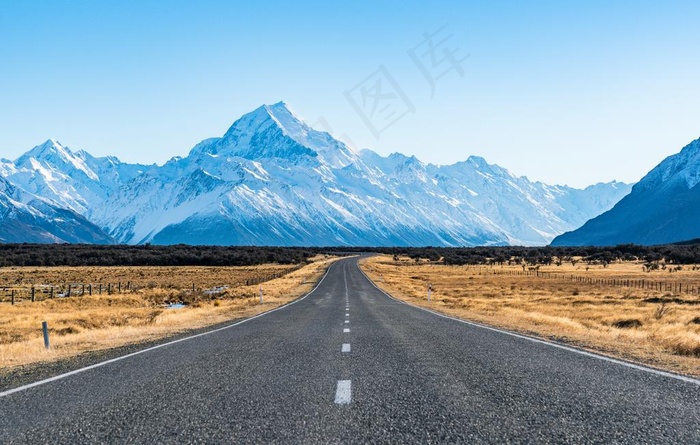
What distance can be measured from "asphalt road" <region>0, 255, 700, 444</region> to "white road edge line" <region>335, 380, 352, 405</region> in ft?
0.06

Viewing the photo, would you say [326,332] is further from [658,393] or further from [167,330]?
[658,393]

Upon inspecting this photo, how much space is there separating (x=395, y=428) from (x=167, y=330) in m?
15.0

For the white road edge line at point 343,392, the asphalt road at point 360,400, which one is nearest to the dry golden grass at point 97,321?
the asphalt road at point 360,400

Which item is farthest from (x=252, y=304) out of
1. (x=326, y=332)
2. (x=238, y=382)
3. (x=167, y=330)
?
(x=238, y=382)

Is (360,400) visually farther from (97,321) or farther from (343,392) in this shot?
(97,321)

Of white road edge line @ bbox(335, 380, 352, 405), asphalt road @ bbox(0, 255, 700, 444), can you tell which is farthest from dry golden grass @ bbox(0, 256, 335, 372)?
white road edge line @ bbox(335, 380, 352, 405)

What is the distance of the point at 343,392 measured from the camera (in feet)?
27.1

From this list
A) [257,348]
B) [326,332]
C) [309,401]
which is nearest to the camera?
[309,401]

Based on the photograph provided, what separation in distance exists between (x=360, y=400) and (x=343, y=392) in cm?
55

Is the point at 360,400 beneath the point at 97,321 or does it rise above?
above

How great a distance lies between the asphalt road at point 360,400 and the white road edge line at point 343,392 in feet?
0.06

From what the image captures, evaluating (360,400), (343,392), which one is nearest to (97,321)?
(343,392)

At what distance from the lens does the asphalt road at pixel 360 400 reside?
20.6ft

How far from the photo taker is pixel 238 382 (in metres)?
9.20
